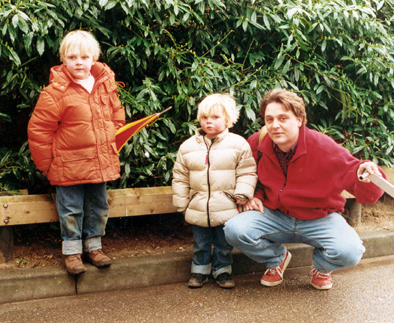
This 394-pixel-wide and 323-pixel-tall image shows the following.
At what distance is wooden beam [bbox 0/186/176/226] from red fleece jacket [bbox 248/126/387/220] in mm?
870

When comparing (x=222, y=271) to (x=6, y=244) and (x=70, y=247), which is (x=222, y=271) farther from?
(x=6, y=244)

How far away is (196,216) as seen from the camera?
9.77 feet

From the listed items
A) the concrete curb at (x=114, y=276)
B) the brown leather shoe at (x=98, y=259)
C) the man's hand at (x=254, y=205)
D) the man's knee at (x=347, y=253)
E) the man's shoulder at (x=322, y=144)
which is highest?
the man's shoulder at (x=322, y=144)

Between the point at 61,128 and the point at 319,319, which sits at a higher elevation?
the point at 61,128

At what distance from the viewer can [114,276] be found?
10.2 ft

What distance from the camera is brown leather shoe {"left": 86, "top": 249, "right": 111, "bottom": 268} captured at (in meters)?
3.06

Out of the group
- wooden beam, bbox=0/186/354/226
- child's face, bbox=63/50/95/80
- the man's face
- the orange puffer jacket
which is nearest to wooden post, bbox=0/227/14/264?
wooden beam, bbox=0/186/354/226

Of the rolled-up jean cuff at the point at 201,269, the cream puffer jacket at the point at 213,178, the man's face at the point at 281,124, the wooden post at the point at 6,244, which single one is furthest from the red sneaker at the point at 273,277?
the wooden post at the point at 6,244

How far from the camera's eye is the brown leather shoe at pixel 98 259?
306 centimetres

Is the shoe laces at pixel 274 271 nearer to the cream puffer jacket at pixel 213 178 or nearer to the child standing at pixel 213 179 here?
the child standing at pixel 213 179

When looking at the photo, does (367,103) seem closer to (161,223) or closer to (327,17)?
(327,17)

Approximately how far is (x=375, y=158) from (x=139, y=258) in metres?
2.42

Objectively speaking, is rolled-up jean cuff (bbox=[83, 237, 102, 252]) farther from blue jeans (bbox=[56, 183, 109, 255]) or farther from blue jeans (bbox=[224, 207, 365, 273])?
blue jeans (bbox=[224, 207, 365, 273])

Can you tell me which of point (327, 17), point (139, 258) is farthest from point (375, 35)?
point (139, 258)
